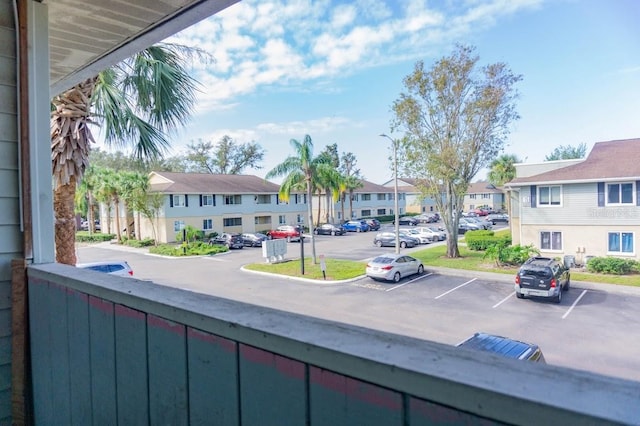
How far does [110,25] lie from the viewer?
9.28ft

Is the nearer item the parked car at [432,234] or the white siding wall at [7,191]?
the white siding wall at [7,191]

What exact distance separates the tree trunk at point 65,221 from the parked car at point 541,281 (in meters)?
12.4

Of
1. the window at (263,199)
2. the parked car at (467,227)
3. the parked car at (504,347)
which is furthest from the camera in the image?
the window at (263,199)

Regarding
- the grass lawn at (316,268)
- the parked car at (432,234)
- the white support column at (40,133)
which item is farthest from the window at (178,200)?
the white support column at (40,133)

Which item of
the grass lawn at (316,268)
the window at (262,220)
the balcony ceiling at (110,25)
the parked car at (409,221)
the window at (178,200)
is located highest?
the balcony ceiling at (110,25)

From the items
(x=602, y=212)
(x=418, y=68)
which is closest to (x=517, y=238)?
(x=602, y=212)

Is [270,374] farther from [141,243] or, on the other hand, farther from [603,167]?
[141,243]

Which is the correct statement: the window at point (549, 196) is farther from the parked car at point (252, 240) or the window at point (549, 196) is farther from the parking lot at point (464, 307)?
the parked car at point (252, 240)

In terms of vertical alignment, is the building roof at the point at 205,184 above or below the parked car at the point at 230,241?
above

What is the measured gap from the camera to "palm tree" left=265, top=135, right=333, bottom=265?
2153cm

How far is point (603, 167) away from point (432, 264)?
8790 millimetres

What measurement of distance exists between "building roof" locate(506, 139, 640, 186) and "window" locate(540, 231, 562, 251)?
2.60 m

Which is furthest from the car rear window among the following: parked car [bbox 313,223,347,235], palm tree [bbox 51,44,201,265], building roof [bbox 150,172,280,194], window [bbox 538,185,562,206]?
building roof [bbox 150,172,280,194]

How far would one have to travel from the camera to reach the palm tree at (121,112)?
622 centimetres
